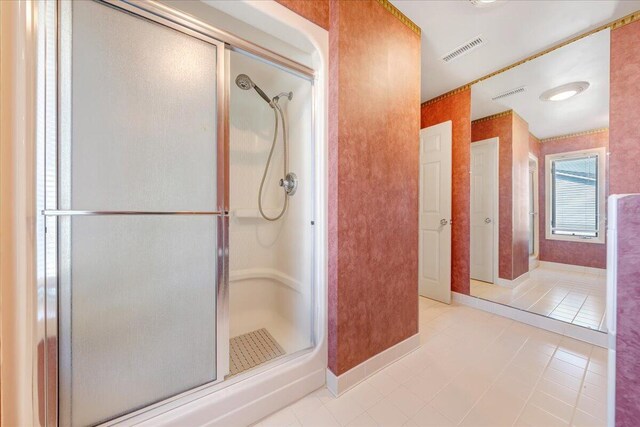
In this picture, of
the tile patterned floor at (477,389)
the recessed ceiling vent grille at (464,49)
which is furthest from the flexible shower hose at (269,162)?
the recessed ceiling vent grille at (464,49)

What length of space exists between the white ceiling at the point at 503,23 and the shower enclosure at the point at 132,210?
1171mm

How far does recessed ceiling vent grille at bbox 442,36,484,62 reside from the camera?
1824 millimetres

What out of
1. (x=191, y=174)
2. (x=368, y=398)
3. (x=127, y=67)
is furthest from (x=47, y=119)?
(x=368, y=398)

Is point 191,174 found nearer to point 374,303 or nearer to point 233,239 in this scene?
point 233,239

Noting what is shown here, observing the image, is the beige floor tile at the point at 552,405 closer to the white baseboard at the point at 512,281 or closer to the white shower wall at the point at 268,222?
the white baseboard at the point at 512,281

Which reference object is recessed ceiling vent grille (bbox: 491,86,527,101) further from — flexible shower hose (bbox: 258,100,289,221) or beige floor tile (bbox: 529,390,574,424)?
beige floor tile (bbox: 529,390,574,424)

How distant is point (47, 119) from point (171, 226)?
518 mm

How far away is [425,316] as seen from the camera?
226 centimetres

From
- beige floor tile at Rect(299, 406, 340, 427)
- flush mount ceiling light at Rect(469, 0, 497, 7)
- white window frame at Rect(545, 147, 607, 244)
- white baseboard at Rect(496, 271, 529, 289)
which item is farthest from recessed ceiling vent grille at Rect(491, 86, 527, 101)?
beige floor tile at Rect(299, 406, 340, 427)

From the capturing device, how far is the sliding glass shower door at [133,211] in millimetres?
815

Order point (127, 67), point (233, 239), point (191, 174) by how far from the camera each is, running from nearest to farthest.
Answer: point (127, 67) < point (191, 174) < point (233, 239)

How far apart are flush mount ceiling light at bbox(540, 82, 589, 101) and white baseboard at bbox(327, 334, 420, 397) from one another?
7.59ft

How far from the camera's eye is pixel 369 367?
144 cm

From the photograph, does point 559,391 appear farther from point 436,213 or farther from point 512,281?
point 436,213
